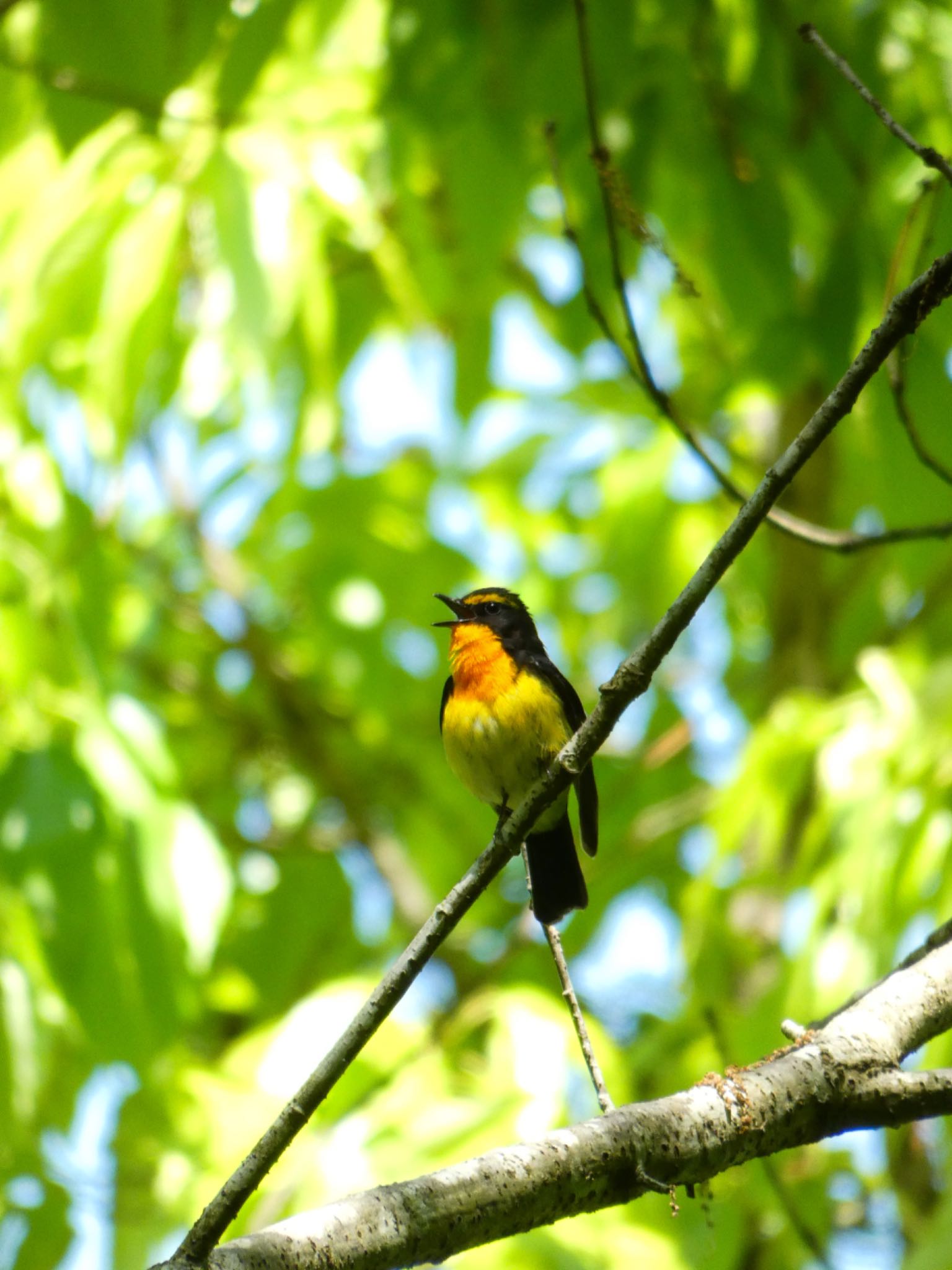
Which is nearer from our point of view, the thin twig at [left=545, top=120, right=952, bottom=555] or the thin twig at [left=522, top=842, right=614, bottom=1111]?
the thin twig at [left=522, top=842, right=614, bottom=1111]

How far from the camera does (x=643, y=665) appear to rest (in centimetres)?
206

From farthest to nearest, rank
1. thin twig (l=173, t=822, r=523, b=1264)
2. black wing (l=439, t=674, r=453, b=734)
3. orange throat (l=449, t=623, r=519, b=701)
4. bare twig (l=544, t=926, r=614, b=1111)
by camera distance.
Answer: black wing (l=439, t=674, r=453, b=734) < orange throat (l=449, t=623, r=519, b=701) < bare twig (l=544, t=926, r=614, b=1111) < thin twig (l=173, t=822, r=523, b=1264)

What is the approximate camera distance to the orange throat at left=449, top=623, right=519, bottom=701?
4176 mm

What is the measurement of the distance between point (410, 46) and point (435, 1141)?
2.80 metres

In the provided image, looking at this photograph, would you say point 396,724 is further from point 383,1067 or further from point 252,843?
point 383,1067

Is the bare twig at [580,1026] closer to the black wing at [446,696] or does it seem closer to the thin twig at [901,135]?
the thin twig at [901,135]

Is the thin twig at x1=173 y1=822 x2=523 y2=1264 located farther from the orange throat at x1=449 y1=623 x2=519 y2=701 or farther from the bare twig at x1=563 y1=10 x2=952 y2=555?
the orange throat at x1=449 y1=623 x2=519 y2=701

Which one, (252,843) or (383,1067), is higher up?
(252,843)

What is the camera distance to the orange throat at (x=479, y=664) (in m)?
4.18

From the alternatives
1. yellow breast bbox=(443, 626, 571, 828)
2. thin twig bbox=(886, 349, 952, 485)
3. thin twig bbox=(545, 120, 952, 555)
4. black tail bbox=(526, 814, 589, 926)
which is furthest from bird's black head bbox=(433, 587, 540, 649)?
thin twig bbox=(886, 349, 952, 485)

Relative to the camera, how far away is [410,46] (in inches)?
135

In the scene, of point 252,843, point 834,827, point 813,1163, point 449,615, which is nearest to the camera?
point 834,827

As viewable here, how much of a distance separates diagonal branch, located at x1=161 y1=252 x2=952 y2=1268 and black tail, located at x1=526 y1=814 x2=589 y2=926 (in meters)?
2.01

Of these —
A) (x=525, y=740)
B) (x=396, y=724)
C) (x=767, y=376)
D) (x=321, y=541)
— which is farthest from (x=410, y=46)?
(x=396, y=724)
